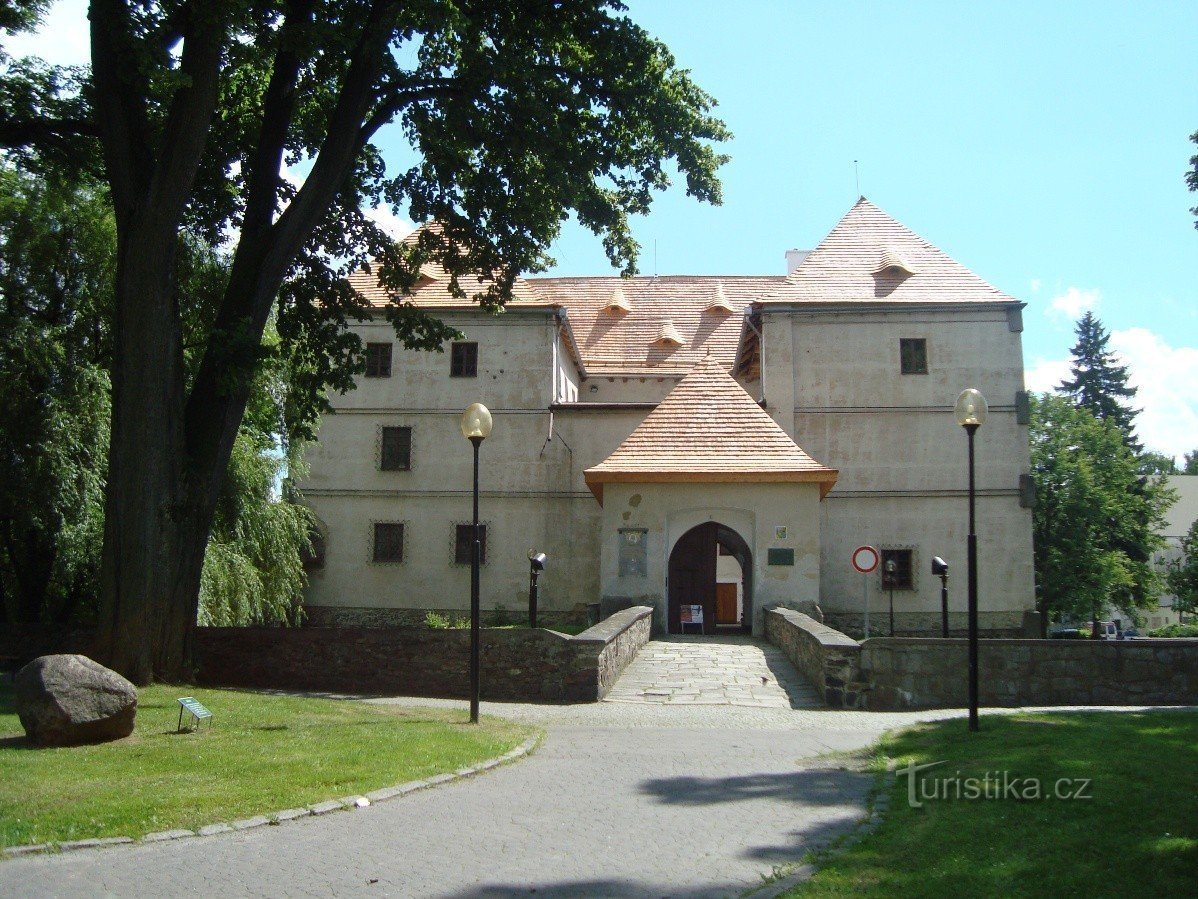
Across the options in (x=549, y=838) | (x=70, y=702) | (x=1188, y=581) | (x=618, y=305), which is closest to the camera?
(x=549, y=838)

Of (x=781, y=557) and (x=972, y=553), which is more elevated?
(x=781, y=557)

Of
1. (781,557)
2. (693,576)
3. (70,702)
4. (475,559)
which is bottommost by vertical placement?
(70,702)

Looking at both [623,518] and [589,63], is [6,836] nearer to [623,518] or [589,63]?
[589,63]

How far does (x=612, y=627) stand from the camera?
54.5 ft

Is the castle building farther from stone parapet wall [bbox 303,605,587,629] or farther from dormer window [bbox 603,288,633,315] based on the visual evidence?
dormer window [bbox 603,288,633,315]

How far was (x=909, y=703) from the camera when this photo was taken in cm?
1407

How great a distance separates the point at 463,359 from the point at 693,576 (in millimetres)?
9532

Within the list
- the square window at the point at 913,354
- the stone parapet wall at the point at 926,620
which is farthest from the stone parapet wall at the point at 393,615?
the square window at the point at 913,354

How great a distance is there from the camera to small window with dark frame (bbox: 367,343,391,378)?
101 feet

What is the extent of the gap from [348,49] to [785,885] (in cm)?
1199

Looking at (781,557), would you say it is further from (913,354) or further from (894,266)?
(894,266)

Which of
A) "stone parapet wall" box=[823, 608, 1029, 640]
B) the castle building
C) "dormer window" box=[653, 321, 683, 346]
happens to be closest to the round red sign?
the castle building

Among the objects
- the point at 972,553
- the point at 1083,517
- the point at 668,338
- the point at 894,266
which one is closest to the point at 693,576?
the point at 894,266

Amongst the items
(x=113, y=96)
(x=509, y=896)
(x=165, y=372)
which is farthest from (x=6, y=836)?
(x=113, y=96)
